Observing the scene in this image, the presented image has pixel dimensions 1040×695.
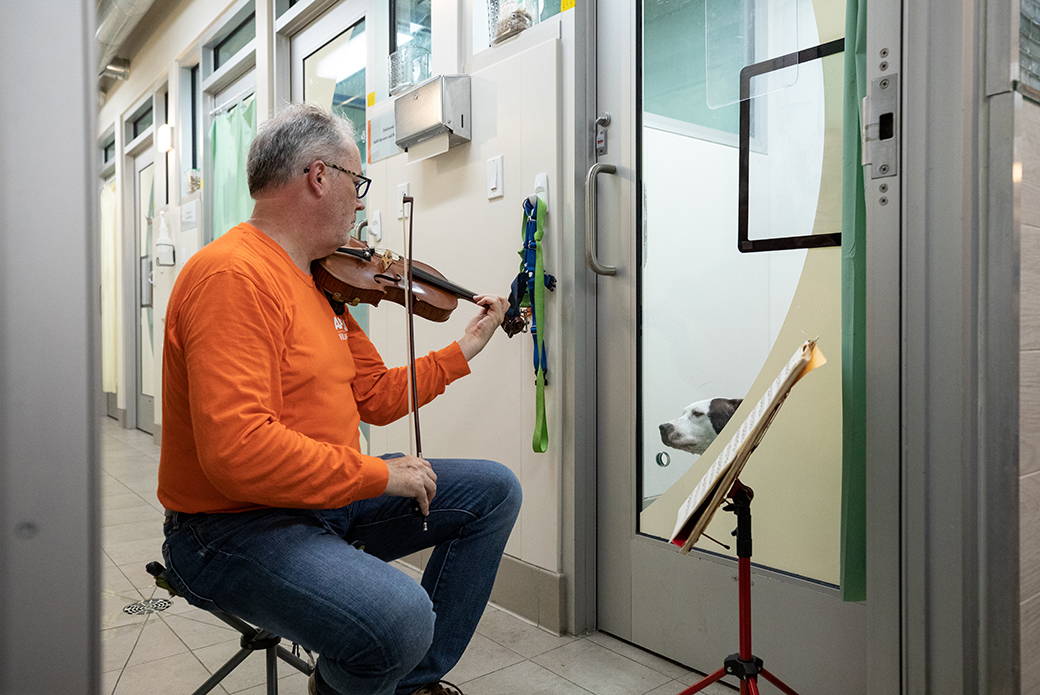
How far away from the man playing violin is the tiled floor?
462 millimetres

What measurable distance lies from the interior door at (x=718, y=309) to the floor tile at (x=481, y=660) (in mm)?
302

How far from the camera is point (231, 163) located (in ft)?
14.5

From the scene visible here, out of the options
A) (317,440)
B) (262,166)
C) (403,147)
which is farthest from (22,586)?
(403,147)

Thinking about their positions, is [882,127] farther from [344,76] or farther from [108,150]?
[108,150]

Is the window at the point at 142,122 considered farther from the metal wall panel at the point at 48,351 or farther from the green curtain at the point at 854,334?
the metal wall panel at the point at 48,351

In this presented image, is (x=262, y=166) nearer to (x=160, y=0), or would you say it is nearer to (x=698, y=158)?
(x=698, y=158)

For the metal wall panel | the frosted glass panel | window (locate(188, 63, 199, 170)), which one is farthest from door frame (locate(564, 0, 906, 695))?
window (locate(188, 63, 199, 170))

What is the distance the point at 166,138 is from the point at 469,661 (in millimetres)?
4524

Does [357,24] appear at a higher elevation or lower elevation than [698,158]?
higher

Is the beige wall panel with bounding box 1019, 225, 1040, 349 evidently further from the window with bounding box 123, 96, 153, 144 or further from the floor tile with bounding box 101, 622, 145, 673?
the window with bounding box 123, 96, 153, 144

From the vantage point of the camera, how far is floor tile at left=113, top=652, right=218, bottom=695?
5.88 ft

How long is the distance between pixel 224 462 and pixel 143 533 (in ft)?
8.26

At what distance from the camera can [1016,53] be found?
113cm

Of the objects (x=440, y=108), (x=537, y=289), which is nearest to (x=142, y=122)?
(x=440, y=108)
